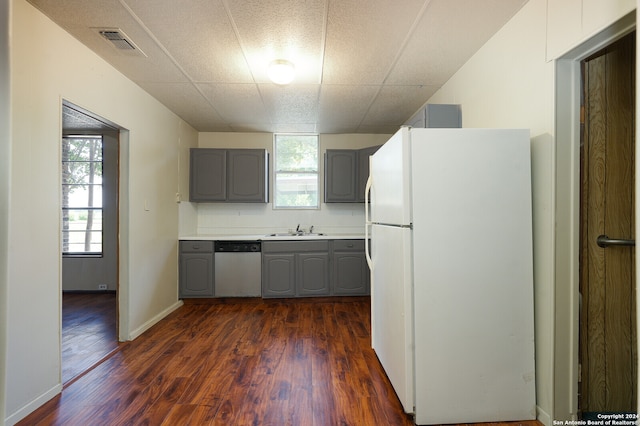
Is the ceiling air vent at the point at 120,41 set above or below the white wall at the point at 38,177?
above

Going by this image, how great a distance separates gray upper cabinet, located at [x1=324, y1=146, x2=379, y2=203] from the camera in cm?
435

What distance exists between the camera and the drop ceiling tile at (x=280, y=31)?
1792 mm

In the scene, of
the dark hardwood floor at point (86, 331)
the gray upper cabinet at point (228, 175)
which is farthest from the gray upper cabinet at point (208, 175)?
the dark hardwood floor at point (86, 331)

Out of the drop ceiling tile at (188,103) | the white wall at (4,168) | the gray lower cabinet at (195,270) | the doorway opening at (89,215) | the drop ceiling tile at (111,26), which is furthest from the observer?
the doorway opening at (89,215)

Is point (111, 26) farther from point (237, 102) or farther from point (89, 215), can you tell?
point (89, 215)

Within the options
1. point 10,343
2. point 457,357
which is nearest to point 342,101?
point 457,357

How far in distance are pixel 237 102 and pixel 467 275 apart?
2.80 metres

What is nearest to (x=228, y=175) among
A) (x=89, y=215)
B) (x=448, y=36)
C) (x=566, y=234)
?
(x=89, y=215)

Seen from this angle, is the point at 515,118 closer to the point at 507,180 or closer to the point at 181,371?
the point at 507,180

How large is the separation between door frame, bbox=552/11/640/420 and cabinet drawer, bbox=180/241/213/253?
352 centimetres

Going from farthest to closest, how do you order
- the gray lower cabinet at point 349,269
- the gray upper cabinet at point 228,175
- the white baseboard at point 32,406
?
the gray upper cabinet at point 228,175 → the gray lower cabinet at point 349,269 → the white baseboard at point 32,406

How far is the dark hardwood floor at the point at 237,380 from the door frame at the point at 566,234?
31cm

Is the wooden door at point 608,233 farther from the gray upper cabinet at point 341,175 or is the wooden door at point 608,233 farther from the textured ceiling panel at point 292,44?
the gray upper cabinet at point 341,175

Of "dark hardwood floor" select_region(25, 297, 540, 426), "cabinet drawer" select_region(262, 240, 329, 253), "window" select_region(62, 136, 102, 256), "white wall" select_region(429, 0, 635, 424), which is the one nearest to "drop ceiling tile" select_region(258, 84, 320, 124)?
"cabinet drawer" select_region(262, 240, 329, 253)
